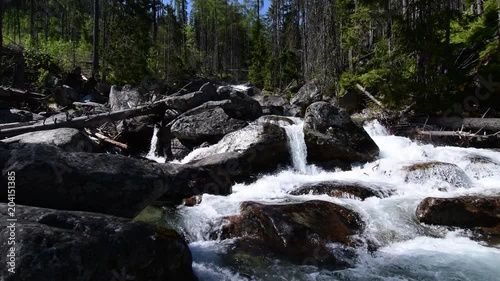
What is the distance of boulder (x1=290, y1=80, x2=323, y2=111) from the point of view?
23.9 metres

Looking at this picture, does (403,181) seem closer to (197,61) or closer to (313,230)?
(313,230)

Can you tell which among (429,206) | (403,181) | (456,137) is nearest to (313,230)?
(429,206)

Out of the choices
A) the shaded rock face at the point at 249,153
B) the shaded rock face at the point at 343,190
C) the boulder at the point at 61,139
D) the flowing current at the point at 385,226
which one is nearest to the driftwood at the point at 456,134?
the flowing current at the point at 385,226

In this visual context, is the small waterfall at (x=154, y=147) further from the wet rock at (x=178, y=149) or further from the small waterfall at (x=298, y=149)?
the small waterfall at (x=298, y=149)

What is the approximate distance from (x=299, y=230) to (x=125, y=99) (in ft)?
36.5

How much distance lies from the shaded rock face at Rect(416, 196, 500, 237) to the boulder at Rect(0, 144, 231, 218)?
17.7 ft

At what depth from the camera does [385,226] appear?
7180mm

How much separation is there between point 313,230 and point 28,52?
23568mm

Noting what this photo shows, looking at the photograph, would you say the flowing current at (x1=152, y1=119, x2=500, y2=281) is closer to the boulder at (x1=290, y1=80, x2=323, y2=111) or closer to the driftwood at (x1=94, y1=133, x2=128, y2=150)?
the driftwood at (x1=94, y1=133, x2=128, y2=150)

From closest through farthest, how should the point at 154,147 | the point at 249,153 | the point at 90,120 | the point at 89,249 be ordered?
the point at 89,249, the point at 249,153, the point at 90,120, the point at 154,147

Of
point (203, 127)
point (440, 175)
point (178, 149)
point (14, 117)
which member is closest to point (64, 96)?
point (14, 117)

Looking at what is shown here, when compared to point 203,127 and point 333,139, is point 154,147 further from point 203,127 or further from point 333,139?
point 333,139

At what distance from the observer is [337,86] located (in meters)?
20.8

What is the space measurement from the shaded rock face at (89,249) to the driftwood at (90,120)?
290 inches
